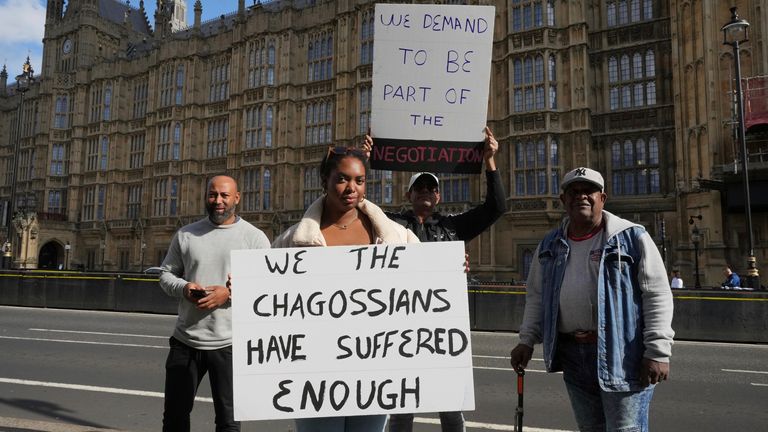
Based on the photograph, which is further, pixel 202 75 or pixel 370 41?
pixel 202 75

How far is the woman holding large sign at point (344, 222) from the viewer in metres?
2.29

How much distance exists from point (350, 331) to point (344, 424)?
413 millimetres

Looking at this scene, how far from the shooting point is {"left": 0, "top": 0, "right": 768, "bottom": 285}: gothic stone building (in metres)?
19.5

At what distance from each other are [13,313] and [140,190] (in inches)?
997

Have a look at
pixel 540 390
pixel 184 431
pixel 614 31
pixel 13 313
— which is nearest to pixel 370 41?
pixel 614 31

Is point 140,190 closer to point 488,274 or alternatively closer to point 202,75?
point 202,75

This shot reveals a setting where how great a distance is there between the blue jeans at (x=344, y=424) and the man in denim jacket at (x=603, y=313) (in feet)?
3.19

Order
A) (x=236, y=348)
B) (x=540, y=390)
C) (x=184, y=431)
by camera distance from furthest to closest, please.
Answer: (x=540, y=390) → (x=184, y=431) → (x=236, y=348)

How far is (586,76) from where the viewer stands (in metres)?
22.5

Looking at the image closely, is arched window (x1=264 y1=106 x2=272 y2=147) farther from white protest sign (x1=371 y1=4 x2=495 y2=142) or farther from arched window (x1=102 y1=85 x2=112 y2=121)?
white protest sign (x1=371 y1=4 x2=495 y2=142)

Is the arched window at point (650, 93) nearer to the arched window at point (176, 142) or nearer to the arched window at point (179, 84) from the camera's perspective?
the arched window at point (176, 142)

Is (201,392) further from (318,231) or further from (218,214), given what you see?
(318,231)

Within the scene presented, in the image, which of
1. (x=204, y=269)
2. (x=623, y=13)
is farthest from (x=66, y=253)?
(x=204, y=269)

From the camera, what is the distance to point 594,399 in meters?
2.63
